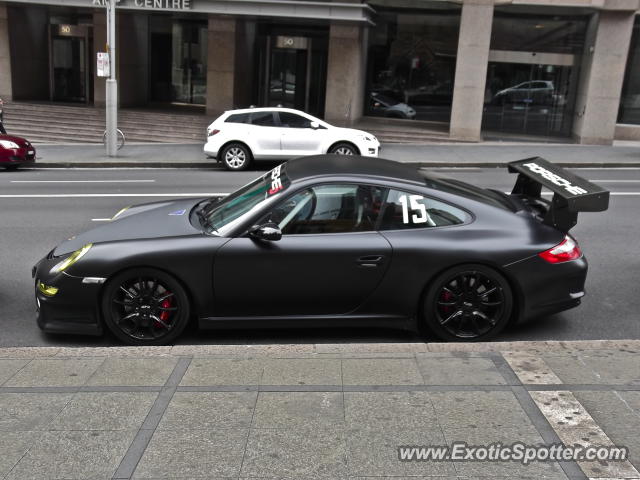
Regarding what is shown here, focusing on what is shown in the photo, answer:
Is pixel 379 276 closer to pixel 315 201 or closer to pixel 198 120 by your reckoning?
pixel 315 201

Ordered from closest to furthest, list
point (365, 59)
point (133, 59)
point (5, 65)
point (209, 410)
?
point (209, 410)
point (365, 59)
point (5, 65)
point (133, 59)

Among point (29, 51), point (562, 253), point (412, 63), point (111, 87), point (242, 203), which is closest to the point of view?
point (562, 253)

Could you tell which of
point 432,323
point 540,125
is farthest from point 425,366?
point 540,125

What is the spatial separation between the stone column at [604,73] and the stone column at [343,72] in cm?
776

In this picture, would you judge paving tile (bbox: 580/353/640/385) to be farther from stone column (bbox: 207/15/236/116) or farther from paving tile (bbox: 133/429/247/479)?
stone column (bbox: 207/15/236/116)

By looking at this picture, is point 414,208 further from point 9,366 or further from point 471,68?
point 471,68

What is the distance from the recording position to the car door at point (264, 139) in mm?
17172

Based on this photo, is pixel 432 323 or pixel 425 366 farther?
pixel 432 323

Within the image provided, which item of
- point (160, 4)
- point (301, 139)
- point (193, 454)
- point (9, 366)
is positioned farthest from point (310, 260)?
point (160, 4)

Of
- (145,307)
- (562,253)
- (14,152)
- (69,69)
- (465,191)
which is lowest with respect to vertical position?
(14,152)

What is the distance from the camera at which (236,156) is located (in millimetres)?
17328

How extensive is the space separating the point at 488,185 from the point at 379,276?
10.3 metres

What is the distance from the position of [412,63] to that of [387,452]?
2311 centimetres

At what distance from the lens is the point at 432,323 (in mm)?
5676
